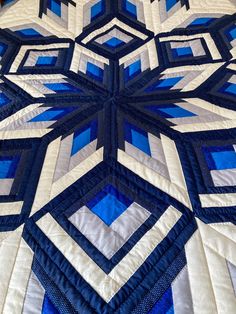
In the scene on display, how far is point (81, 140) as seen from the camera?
102 cm

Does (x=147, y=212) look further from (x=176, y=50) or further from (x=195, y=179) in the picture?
(x=176, y=50)

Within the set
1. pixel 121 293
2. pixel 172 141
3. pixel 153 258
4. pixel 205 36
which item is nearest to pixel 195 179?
pixel 172 141

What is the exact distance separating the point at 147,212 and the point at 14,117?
604mm

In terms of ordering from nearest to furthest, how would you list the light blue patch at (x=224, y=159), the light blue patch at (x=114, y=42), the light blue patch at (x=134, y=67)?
1. the light blue patch at (x=224, y=159)
2. the light blue patch at (x=134, y=67)
3. the light blue patch at (x=114, y=42)

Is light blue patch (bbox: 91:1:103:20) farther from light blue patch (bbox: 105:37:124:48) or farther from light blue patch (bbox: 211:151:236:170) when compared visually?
light blue patch (bbox: 211:151:236:170)

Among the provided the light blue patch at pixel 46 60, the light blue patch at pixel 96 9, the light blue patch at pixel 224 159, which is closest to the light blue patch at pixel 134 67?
the light blue patch at pixel 46 60

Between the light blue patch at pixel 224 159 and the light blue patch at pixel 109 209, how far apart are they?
303 mm

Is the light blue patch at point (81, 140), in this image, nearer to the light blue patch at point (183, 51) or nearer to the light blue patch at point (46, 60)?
the light blue patch at point (46, 60)

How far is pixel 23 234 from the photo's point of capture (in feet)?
2.52

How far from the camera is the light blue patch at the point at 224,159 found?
0.91 meters

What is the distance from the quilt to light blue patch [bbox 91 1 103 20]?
66mm

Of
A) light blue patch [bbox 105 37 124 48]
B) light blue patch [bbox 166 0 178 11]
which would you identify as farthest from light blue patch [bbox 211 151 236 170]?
light blue patch [bbox 166 0 178 11]

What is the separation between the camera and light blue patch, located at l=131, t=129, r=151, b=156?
985 millimetres

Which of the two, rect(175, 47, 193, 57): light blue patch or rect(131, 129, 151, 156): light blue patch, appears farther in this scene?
rect(175, 47, 193, 57): light blue patch
